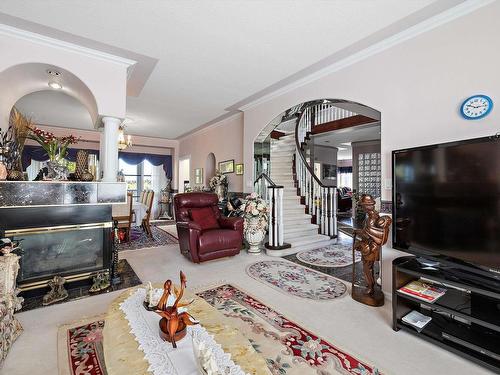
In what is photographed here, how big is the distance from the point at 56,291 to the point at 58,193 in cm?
108

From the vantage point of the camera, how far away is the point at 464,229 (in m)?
1.85

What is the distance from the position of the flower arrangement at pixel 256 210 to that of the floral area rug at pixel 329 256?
2.82 feet

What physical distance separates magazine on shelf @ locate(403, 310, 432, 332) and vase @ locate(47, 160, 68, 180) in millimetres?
3934

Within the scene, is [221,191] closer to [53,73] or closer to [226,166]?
[226,166]

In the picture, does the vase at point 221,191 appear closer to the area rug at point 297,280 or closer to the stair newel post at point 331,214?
the stair newel post at point 331,214

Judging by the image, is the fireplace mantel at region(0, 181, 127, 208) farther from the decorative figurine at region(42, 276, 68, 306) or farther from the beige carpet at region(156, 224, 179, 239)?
the beige carpet at region(156, 224, 179, 239)

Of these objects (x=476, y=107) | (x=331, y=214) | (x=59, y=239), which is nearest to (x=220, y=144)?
(x=331, y=214)

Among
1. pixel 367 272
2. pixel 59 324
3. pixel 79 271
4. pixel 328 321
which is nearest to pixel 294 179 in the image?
pixel 367 272

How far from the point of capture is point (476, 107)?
2066 mm

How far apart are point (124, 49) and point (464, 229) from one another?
396cm

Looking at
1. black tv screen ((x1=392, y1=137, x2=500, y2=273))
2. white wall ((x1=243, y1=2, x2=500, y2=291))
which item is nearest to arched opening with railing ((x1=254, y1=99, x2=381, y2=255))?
white wall ((x1=243, y1=2, x2=500, y2=291))

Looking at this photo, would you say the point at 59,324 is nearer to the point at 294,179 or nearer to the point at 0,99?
the point at 0,99

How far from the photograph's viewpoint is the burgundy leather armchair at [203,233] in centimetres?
354

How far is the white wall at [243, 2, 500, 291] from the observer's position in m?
2.04
